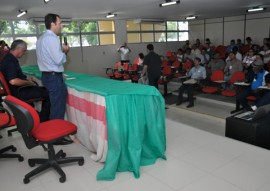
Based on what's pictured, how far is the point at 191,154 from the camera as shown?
2873 millimetres

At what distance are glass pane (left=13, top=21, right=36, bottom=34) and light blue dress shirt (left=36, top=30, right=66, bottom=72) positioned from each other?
6978 millimetres

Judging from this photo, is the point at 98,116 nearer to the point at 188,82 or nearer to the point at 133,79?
the point at 188,82

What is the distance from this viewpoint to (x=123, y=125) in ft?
7.97

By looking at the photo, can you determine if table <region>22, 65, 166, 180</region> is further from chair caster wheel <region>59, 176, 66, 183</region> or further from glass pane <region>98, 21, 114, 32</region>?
glass pane <region>98, 21, 114, 32</region>

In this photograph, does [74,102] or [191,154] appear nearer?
[191,154]

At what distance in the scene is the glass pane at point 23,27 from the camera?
873 centimetres

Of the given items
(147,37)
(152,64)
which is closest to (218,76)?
(152,64)

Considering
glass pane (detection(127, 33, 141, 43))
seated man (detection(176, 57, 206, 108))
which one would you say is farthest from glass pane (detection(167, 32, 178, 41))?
seated man (detection(176, 57, 206, 108))

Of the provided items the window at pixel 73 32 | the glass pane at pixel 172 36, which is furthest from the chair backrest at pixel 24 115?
the glass pane at pixel 172 36

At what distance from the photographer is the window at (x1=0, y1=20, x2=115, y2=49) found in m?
8.59

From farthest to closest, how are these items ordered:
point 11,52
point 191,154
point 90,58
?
point 90,58
point 11,52
point 191,154

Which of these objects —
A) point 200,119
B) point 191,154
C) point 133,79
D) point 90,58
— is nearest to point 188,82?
point 200,119

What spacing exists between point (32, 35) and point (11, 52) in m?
6.71

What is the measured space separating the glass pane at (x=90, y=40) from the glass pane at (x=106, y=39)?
0.79 feet
